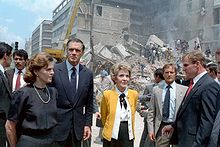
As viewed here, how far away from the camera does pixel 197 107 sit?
A: 3238 mm

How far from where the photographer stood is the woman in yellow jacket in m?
3.70

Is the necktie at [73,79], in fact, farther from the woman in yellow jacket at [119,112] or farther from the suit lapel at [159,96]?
the suit lapel at [159,96]

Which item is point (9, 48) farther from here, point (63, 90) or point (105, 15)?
point (105, 15)

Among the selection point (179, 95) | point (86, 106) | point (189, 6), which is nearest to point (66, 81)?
point (86, 106)

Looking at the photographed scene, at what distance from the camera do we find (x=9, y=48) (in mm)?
4141

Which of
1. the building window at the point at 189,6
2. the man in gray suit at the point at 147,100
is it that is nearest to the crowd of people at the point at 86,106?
the man in gray suit at the point at 147,100

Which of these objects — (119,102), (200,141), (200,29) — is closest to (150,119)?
(119,102)

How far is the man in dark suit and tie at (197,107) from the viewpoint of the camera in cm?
299

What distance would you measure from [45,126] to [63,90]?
0.75 m

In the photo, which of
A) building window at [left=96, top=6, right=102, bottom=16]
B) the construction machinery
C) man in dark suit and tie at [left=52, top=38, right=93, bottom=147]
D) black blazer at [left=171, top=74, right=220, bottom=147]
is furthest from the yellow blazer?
building window at [left=96, top=6, right=102, bottom=16]

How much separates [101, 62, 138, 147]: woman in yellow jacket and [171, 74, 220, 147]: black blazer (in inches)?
23.7

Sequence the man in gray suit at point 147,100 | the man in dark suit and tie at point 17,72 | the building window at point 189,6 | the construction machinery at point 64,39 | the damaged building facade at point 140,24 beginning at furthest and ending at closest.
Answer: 1. the building window at point 189,6
2. the damaged building facade at point 140,24
3. the construction machinery at point 64,39
4. the man in gray suit at point 147,100
5. the man in dark suit and tie at point 17,72

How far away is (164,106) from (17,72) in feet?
7.76

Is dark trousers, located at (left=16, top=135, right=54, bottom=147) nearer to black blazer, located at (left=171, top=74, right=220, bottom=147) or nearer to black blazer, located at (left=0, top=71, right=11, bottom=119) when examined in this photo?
black blazer, located at (left=0, top=71, right=11, bottom=119)
